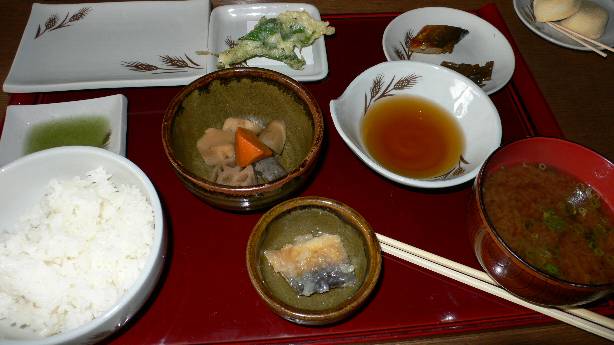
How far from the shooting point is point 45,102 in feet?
7.50

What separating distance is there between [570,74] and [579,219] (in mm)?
1301

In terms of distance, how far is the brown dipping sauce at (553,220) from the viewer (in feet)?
5.46

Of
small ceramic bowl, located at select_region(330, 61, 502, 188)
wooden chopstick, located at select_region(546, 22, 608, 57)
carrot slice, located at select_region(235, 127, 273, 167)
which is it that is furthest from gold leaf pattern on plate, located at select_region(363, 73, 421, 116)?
wooden chopstick, located at select_region(546, 22, 608, 57)

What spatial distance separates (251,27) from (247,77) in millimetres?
893

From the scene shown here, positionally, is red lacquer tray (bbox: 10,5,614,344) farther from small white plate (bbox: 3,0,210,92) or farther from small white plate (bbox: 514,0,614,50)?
small white plate (bbox: 514,0,614,50)

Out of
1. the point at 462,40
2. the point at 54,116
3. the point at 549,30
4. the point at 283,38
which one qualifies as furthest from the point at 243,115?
the point at 549,30

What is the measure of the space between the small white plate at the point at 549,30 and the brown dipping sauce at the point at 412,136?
3.55ft

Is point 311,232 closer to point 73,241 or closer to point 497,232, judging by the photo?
point 497,232

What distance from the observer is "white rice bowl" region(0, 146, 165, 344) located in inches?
57.9

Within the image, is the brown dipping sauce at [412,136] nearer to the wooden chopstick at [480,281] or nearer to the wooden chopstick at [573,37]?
the wooden chopstick at [480,281]

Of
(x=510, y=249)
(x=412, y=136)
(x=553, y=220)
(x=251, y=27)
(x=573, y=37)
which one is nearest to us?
(x=510, y=249)

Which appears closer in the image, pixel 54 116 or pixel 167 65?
pixel 54 116

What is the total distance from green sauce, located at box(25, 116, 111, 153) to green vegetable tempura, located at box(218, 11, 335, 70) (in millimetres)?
763

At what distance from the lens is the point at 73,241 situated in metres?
1.60
